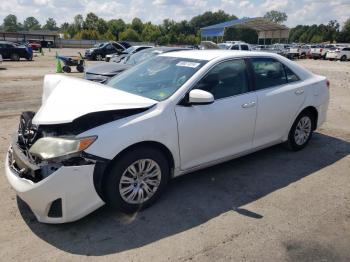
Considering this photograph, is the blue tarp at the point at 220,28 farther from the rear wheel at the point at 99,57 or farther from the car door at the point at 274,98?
the car door at the point at 274,98

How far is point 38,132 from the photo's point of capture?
3.63 m

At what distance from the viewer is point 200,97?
388 centimetres

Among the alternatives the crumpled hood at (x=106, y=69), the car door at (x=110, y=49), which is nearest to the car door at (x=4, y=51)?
the car door at (x=110, y=49)

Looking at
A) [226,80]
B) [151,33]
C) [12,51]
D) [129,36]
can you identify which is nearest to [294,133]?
[226,80]

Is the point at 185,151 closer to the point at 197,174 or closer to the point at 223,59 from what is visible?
the point at 197,174

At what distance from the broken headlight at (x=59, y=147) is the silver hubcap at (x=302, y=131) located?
3521 mm

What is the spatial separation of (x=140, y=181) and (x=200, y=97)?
110 cm

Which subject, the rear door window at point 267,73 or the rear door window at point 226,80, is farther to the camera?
the rear door window at point 267,73

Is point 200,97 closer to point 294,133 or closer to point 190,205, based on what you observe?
point 190,205

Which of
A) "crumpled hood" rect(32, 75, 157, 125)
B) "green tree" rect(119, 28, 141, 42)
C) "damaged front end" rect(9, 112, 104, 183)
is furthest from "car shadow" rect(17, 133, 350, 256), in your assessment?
"green tree" rect(119, 28, 141, 42)

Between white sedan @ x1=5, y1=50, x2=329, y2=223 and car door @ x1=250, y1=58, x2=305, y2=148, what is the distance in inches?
0.6

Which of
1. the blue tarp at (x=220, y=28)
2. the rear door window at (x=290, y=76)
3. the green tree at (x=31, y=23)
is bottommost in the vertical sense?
the rear door window at (x=290, y=76)

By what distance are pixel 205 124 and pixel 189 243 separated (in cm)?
140

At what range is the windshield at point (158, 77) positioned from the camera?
4.14 meters
